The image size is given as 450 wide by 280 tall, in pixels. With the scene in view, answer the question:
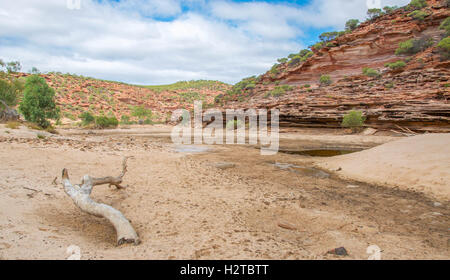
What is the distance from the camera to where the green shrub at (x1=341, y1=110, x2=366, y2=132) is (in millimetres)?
25109

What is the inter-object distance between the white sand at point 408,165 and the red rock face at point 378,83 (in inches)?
697

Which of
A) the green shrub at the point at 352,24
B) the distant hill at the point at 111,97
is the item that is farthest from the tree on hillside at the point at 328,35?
the distant hill at the point at 111,97

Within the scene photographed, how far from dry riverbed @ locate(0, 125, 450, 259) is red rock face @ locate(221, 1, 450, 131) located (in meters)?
21.9

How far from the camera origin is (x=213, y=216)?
14.0 feet

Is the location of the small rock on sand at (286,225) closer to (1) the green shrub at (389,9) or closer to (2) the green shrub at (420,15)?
(2) the green shrub at (420,15)

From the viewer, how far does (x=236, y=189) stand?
6.20 m

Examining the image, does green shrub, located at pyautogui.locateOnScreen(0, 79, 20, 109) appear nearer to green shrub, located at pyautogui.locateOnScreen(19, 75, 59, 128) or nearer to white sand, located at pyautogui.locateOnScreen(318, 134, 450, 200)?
green shrub, located at pyautogui.locateOnScreen(19, 75, 59, 128)

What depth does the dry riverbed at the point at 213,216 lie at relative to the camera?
2.80 meters

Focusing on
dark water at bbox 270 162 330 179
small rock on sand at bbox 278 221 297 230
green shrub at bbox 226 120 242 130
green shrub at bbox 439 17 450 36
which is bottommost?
dark water at bbox 270 162 330 179

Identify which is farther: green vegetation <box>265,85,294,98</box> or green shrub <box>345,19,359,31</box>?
green shrub <box>345,19,359,31</box>

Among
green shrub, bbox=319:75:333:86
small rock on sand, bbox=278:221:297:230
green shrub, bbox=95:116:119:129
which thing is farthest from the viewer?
green shrub, bbox=319:75:333:86

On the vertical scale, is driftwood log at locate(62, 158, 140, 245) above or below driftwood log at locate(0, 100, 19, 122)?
below

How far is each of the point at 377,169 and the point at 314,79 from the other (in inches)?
1686

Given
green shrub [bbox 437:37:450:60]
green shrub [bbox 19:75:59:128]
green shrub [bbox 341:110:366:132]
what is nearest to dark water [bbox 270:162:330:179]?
green shrub [bbox 341:110:366:132]
